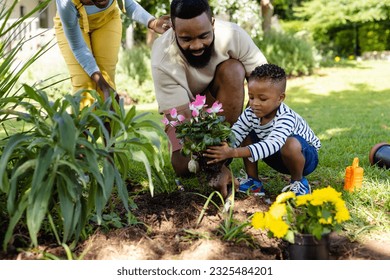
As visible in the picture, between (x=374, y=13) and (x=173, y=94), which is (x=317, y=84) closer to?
(x=374, y=13)

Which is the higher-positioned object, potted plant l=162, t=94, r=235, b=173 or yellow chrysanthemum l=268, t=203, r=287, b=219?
potted plant l=162, t=94, r=235, b=173

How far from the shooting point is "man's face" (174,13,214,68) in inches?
125

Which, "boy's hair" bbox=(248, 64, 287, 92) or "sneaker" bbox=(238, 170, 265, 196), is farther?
"sneaker" bbox=(238, 170, 265, 196)

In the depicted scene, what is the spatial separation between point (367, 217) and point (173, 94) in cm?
145

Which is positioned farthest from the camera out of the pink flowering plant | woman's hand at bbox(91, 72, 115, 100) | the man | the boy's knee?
the man

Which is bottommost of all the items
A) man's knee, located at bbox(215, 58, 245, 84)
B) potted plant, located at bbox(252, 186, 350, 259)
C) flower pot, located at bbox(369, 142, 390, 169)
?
flower pot, located at bbox(369, 142, 390, 169)

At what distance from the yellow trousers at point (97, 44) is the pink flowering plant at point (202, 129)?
118cm

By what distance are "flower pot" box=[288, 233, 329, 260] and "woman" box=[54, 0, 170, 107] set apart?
1.67 metres

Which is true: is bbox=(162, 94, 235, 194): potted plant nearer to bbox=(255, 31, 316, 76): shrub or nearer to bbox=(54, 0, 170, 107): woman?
bbox=(54, 0, 170, 107): woman

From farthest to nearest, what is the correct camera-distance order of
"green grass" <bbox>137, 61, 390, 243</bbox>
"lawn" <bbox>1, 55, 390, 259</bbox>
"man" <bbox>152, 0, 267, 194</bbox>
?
1. "man" <bbox>152, 0, 267, 194</bbox>
2. "green grass" <bbox>137, 61, 390, 243</bbox>
3. "lawn" <bbox>1, 55, 390, 259</bbox>

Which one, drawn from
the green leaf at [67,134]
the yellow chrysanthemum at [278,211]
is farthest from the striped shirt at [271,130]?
the green leaf at [67,134]

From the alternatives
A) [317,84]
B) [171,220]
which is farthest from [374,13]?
[171,220]

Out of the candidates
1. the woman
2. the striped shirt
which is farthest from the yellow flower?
the woman

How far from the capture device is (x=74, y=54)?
3.74m
